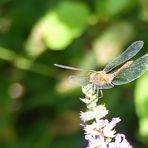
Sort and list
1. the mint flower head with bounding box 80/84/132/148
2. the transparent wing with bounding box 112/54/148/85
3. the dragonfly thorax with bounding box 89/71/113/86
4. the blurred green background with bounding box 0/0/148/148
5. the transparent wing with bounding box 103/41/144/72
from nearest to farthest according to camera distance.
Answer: the mint flower head with bounding box 80/84/132/148, the dragonfly thorax with bounding box 89/71/113/86, the transparent wing with bounding box 112/54/148/85, the transparent wing with bounding box 103/41/144/72, the blurred green background with bounding box 0/0/148/148

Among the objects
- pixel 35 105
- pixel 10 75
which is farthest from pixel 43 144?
pixel 10 75

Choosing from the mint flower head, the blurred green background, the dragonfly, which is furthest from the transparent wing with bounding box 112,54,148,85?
the blurred green background

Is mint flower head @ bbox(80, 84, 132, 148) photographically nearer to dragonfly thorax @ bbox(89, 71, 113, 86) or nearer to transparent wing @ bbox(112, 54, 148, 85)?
dragonfly thorax @ bbox(89, 71, 113, 86)

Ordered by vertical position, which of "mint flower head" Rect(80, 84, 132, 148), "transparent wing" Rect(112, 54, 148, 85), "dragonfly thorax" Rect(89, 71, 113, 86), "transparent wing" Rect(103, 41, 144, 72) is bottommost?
"mint flower head" Rect(80, 84, 132, 148)

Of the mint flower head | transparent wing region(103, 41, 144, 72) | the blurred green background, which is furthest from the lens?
the blurred green background

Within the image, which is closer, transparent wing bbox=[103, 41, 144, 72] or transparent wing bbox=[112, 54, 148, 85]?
transparent wing bbox=[112, 54, 148, 85]

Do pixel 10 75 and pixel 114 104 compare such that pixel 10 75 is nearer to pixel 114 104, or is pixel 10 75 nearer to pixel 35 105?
pixel 35 105

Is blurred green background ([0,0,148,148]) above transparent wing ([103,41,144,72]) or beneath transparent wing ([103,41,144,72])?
above
